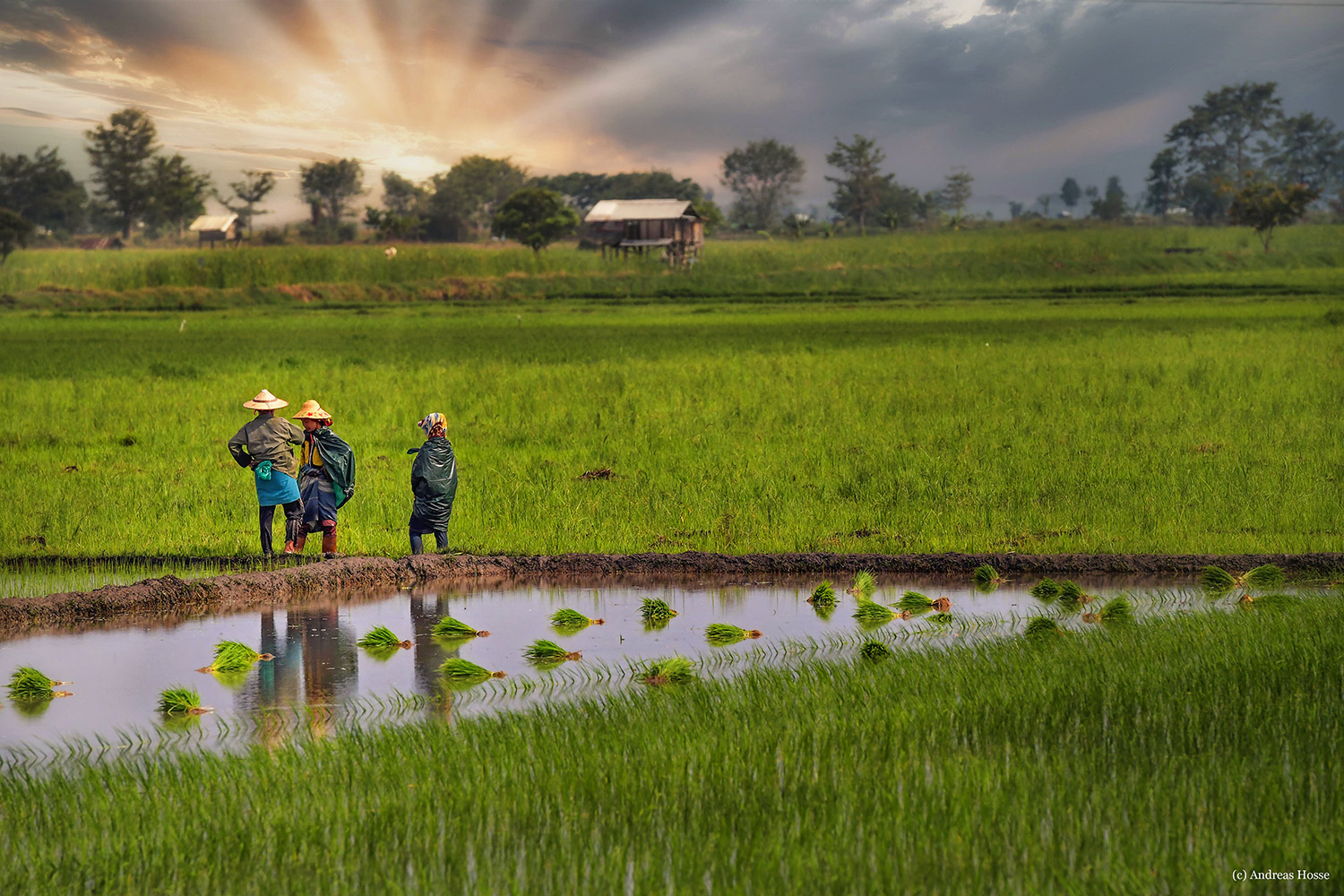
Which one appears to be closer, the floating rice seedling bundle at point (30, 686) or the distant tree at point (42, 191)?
the floating rice seedling bundle at point (30, 686)

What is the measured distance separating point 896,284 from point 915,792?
70.6 metres

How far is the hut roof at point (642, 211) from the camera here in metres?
92.4

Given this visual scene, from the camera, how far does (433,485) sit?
473 inches

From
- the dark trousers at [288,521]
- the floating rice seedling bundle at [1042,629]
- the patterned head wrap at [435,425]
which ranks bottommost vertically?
the floating rice seedling bundle at [1042,629]

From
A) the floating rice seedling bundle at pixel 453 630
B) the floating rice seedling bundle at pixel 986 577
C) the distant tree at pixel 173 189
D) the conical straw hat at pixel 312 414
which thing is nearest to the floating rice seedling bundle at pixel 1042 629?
the floating rice seedling bundle at pixel 986 577

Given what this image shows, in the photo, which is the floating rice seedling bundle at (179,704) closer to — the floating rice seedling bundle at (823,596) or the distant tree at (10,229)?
the floating rice seedling bundle at (823,596)

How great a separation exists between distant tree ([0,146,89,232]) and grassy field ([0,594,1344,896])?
364ft

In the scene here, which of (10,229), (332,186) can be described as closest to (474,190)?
(332,186)

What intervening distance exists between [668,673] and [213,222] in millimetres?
114138

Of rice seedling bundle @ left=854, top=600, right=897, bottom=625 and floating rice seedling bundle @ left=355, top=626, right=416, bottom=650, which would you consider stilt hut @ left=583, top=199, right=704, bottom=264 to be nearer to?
rice seedling bundle @ left=854, top=600, right=897, bottom=625

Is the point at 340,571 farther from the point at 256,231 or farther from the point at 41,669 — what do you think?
the point at 256,231

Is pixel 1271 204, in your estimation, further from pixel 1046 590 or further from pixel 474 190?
pixel 1046 590

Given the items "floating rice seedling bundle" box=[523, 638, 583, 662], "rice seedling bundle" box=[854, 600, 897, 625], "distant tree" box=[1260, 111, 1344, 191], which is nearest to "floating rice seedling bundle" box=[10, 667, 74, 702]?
"floating rice seedling bundle" box=[523, 638, 583, 662]

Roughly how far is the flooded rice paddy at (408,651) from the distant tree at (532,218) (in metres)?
81.4
